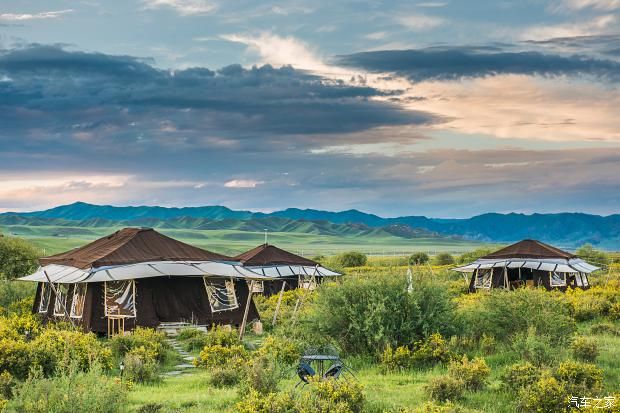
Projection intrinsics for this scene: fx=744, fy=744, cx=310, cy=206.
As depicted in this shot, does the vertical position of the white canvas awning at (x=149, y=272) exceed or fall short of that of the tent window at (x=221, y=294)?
it exceeds it

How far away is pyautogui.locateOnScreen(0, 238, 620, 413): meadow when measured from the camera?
11305 millimetres

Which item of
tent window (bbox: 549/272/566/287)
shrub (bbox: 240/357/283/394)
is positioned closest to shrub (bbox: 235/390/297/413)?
shrub (bbox: 240/357/283/394)

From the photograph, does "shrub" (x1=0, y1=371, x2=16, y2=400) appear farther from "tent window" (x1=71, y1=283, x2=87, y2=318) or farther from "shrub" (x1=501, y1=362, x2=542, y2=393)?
"tent window" (x1=71, y1=283, x2=87, y2=318)

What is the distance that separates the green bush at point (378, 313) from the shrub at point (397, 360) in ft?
1.64

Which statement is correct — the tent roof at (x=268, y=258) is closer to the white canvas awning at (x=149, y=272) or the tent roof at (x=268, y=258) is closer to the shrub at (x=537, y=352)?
the white canvas awning at (x=149, y=272)

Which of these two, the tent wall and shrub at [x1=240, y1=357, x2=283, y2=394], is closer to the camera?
shrub at [x1=240, y1=357, x2=283, y2=394]

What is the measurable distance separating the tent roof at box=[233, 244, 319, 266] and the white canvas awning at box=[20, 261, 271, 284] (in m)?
15.4

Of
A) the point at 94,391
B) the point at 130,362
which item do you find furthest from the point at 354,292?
the point at 94,391

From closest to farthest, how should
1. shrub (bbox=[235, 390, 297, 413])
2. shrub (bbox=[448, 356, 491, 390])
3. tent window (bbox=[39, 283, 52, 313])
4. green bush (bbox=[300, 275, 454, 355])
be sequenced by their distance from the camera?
1. shrub (bbox=[235, 390, 297, 413])
2. shrub (bbox=[448, 356, 491, 390])
3. green bush (bbox=[300, 275, 454, 355])
4. tent window (bbox=[39, 283, 52, 313])

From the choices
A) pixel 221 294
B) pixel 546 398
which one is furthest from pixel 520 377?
pixel 221 294

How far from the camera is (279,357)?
17.0 m

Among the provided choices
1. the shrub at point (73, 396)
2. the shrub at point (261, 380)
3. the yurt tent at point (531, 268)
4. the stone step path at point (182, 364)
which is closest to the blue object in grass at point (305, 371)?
the shrub at point (261, 380)

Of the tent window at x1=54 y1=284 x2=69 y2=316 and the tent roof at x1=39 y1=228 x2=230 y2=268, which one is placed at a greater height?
the tent roof at x1=39 y1=228 x2=230 y2=268

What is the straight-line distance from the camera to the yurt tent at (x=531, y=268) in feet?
148
